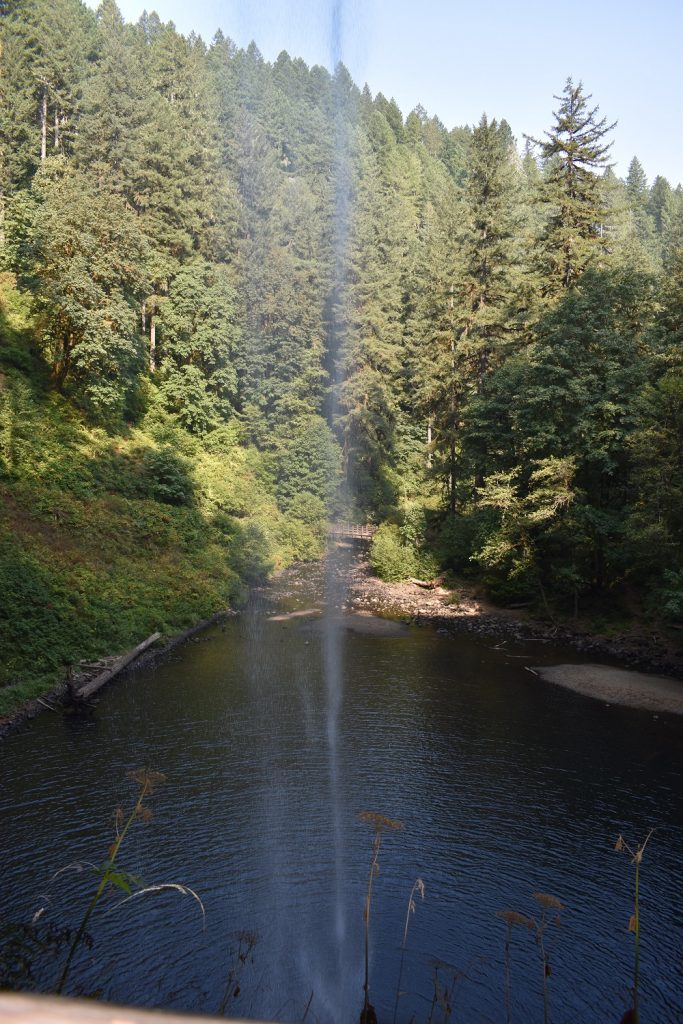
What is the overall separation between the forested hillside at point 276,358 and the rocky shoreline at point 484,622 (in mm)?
1592

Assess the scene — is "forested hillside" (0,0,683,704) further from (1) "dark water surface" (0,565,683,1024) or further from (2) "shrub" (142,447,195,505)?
(1) "dark water surface" (0,565,683,1024)

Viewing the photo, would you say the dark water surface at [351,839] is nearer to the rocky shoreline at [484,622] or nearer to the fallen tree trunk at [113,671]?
the fallen tree trunk at [113,671]

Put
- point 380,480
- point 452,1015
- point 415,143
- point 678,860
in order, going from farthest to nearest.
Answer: point 415,143 < point 380,480 < point 678,860 < point 452,1015

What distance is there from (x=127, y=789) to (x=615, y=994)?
359 inches

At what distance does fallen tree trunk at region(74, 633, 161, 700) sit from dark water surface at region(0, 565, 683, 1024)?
0.47m

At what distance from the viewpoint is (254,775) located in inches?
576

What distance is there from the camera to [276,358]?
4394 cm

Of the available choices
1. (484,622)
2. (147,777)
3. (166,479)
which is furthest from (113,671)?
(484,622)

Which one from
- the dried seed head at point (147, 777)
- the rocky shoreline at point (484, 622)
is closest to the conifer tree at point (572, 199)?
the rocky shoreline at point (484, 622)

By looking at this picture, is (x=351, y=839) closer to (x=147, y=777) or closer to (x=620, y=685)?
(x=147, y=777)

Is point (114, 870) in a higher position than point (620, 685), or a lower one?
higher

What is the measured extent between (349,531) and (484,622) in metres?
19.8

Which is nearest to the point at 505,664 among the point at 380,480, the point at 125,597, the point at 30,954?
the point at 125,597

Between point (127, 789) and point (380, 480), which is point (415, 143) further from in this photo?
point (127, 789)
